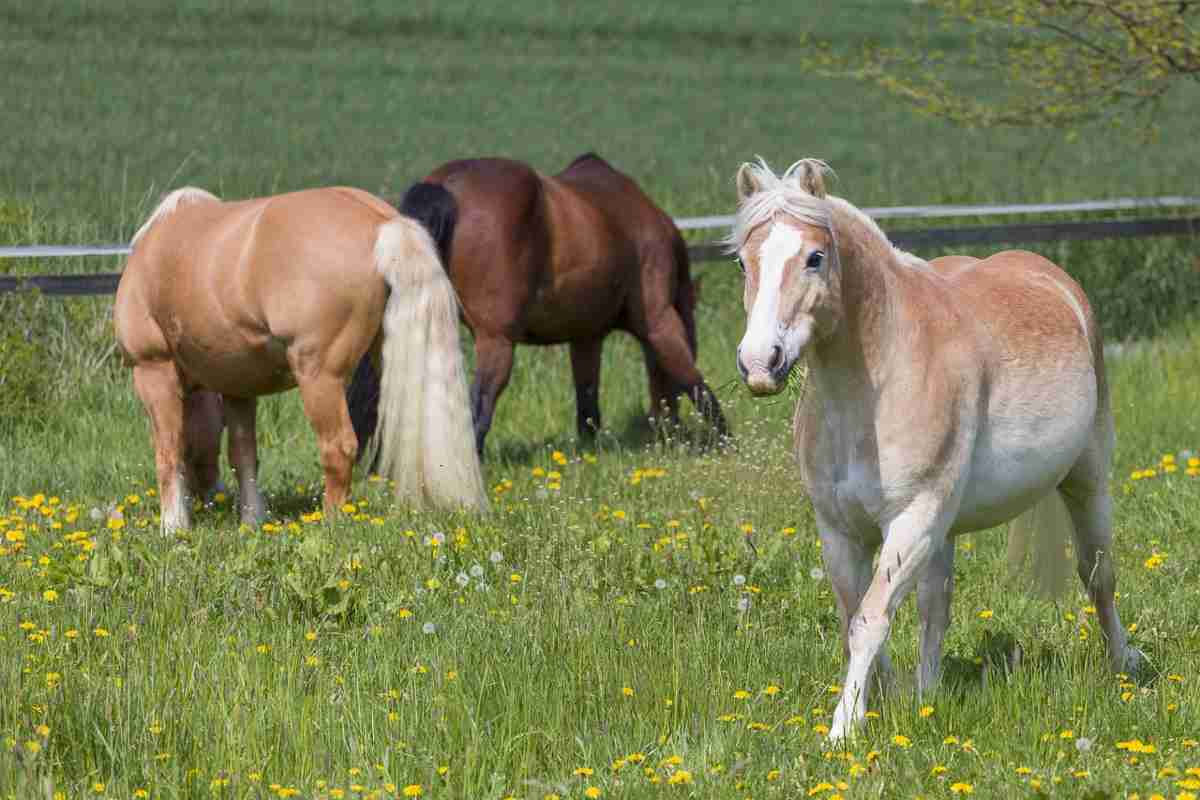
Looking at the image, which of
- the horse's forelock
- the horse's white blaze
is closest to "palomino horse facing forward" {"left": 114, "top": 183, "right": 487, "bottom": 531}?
the horse's forelock

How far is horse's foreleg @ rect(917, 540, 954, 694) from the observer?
15.8 feet

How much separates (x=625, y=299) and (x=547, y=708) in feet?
20.2

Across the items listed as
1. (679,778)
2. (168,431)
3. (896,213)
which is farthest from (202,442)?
(896,213)

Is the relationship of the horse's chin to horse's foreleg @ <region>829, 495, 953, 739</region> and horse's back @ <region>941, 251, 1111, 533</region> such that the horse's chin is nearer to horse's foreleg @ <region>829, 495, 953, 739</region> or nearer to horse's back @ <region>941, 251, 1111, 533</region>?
horse's foreleg @ <region>829, 495, 953, 739</region>

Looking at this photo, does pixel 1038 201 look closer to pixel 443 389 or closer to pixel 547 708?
pixel 443 389

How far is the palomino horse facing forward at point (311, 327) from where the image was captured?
7.18m

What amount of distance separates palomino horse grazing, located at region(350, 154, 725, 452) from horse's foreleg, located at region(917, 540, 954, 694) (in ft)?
12.7

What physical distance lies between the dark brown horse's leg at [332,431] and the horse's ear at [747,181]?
3.53 m

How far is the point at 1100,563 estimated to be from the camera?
5.14m

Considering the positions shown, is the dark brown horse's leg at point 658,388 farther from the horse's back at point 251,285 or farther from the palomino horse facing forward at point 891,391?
the palomino horse facing forward at point 891,391

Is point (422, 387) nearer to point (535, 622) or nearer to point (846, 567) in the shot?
point (535, 622)

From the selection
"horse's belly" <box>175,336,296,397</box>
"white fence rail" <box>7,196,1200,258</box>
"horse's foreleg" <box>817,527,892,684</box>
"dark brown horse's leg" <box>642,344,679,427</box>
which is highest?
"horse's foreleg" <box>817,527,892,684</box>

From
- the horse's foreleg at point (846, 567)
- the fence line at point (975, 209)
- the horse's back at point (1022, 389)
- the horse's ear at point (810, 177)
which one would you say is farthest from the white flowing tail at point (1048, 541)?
the fence line at point (975, 209)

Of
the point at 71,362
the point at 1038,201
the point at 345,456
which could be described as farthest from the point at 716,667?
the point at 1038,201
